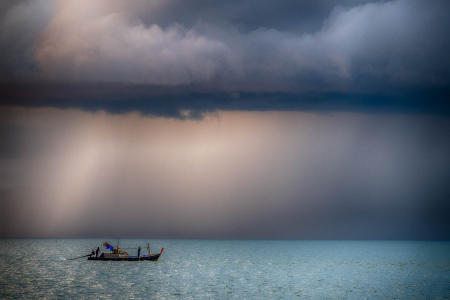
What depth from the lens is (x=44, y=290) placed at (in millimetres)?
31906

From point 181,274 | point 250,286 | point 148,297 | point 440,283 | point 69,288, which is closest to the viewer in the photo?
point 148,297

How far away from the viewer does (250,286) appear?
36.2 metres

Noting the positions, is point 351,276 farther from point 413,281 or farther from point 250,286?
point 250,286

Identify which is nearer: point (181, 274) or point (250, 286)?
point (250, 286)

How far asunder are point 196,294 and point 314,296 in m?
8.70

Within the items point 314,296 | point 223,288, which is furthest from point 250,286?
point 314,296

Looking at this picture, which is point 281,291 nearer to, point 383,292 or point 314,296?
point 314,296

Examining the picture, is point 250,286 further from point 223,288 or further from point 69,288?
point 69,288

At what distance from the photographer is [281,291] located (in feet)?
111

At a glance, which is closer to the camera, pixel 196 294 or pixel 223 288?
pixel 196 294

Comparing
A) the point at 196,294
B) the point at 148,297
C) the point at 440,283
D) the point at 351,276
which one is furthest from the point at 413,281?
the point at 148,297

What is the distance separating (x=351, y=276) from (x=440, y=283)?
9545mm

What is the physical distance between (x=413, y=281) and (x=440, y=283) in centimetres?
274

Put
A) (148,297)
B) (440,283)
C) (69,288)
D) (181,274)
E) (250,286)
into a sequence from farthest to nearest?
(181,274)
(440,283)
(250,286)
(69,288)
(148,297)
